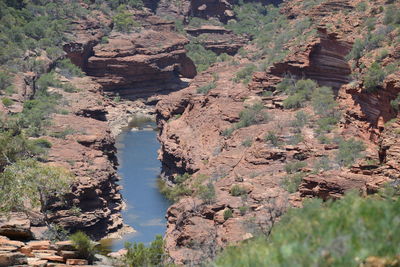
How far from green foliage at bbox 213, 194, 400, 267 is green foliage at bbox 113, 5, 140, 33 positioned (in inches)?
2645

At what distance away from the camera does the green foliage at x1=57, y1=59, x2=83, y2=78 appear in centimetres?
6374

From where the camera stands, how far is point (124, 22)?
76.9 m

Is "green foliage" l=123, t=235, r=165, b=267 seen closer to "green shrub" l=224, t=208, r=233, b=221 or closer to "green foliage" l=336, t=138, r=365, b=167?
"green shrub" l=224, t=208, r=233, b=221

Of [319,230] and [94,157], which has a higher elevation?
[94,157]

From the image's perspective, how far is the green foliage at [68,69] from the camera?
209ft

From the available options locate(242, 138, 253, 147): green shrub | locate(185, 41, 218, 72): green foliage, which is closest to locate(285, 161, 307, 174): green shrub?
locate(242, 138, 253, 147): green shrub

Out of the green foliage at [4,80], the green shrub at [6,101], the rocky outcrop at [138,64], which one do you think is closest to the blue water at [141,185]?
the rocky outcrop at [138,64]

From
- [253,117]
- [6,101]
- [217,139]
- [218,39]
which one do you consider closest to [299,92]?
[253,117]

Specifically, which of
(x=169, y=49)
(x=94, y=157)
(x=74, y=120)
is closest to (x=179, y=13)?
(x=169, y=49)

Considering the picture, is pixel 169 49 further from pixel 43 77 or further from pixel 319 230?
pixel 319 230

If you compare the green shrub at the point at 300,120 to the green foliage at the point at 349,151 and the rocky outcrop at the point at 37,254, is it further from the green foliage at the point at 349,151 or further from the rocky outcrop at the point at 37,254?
the rocky outcrop at the point at 37,254

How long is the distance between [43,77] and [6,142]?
1139 inches

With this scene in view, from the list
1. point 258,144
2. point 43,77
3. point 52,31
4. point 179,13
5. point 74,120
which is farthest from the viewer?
point 179,13

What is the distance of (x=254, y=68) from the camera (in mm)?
52719
